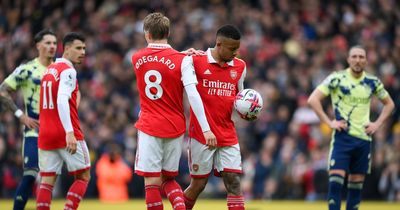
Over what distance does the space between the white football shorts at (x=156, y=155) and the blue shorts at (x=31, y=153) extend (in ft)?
8.62

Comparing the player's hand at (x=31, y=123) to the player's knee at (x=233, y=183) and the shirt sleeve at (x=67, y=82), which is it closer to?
the shirt sleeve at (x=67, y=82)

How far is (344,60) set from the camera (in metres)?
24.3

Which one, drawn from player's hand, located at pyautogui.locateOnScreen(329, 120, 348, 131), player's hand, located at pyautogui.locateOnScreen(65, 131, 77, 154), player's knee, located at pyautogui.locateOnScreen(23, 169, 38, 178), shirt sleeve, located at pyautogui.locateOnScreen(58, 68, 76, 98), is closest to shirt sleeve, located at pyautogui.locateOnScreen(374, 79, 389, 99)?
player's hand, located at pyautogui.locateOnScreen(329, 120, 348, 131)

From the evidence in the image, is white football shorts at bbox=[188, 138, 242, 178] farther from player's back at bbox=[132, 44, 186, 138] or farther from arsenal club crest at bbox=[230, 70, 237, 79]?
arsenal club crest at bbox=[230, 70, 237, 79]

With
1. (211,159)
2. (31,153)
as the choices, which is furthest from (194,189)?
(31,153)

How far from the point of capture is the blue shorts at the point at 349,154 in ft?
45.6

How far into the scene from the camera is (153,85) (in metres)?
11.4

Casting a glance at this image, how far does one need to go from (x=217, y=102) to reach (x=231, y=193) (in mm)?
1188

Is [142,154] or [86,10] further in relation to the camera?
[86,10]

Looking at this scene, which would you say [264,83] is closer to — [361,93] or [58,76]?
[361,93]

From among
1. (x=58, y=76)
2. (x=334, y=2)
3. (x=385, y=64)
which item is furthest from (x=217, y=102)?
(x=334, y=2)

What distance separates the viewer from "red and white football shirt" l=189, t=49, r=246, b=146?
11.8 metres

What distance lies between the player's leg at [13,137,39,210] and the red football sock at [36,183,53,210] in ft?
4.05

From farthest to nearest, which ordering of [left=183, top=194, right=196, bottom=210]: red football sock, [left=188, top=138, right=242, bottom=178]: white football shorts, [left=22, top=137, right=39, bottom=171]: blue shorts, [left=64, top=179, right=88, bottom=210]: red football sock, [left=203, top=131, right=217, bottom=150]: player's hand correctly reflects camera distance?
[left=22, top=137, right=39, bottom=171]: blue shorts → [left=183, top=194, right=196, bottom=210]: red football sock → [left=64, top=179, right=88, bottom=210]: red football sock → [left=188, top=138, right=242, bottom=178]: white football shorts → [left=203, top=131, right=217, bottom=150]: player's hand
